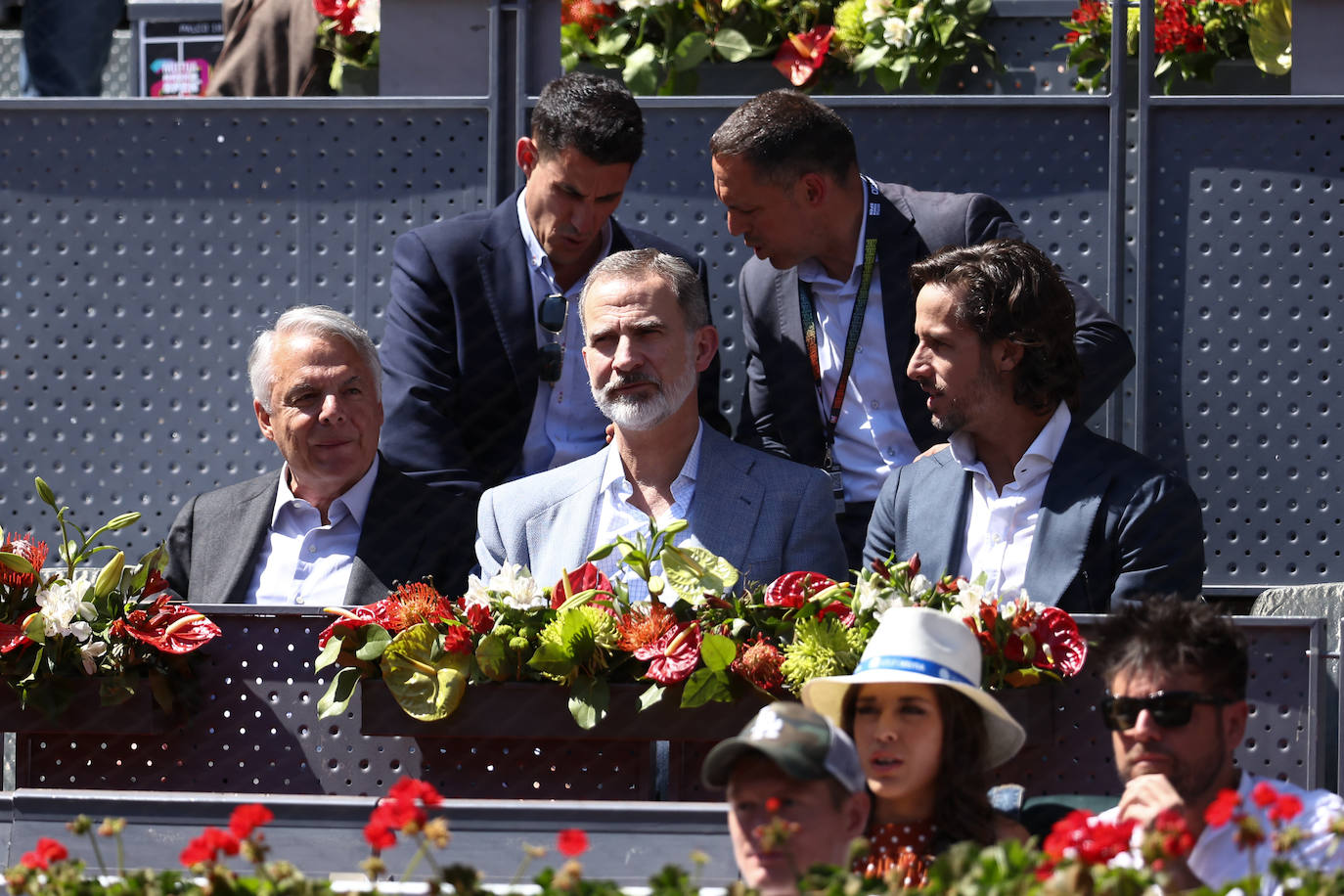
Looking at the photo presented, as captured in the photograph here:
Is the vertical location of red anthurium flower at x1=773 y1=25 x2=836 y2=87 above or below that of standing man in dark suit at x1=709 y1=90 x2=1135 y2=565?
above

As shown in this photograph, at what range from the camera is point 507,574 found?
10.0ft

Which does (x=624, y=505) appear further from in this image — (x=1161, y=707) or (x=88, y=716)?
(x=1161, y=707)

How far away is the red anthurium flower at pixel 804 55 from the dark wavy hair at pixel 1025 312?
1.53m

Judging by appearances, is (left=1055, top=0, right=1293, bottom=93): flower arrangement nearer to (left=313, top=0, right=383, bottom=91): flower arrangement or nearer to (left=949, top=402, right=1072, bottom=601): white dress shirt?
(left=949, top=402, right=1072, bottom=601): white dress shirt

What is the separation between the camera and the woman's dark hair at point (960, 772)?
2531mm

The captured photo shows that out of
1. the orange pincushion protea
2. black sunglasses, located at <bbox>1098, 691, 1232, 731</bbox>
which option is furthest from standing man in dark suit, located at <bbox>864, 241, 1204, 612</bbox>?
black sunglasses, located at <bbox>1098, 691, 1232, 731</bbox>

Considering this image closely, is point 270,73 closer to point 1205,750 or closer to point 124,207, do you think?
point 124,207

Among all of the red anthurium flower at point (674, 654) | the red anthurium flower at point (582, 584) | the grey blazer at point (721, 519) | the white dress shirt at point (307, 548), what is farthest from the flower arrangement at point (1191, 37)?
the red anthurium flower at point (674, 654)

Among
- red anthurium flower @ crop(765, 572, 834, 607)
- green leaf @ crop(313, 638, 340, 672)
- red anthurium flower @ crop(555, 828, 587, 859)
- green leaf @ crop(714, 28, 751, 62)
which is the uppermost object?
green leaf @ crop(714, 28, 751, 62)

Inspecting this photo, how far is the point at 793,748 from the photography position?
2115 millimetres

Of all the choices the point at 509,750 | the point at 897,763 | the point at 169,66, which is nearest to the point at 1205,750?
the point at 897,763

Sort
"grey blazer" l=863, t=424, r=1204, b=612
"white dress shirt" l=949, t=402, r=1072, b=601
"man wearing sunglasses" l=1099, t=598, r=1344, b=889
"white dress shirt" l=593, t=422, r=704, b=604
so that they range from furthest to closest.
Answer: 1. "white dress shirt" l=593, t=422, r=704, b=604
2. "white dress shirt" l=949, t=402, r=1072, b=601
3. "grey blazer" l=863, t=424, r=1204, b=612
4. "man wearing sunglasses" l=1099, t=598, r=1344, b=889

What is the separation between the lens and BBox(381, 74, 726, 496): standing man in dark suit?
4.12 m

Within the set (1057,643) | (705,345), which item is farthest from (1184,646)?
(705,345)
